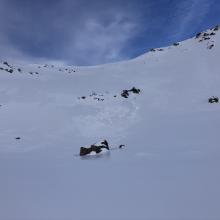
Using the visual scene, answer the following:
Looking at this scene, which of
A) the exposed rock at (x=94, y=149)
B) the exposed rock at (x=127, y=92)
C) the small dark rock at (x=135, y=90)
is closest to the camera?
the exposed rock at (x=94, y=149)

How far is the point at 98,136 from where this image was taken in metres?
22.7

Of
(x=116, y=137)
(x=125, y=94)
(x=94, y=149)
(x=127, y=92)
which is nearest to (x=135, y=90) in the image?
(x=127, y=92)

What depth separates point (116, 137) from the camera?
21922 mm

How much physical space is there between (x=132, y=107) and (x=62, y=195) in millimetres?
21760

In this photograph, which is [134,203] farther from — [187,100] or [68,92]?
[68,92]

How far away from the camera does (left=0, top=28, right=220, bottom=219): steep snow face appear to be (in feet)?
26.3

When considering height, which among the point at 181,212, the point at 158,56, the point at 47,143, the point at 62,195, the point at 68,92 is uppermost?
the point at 158,56

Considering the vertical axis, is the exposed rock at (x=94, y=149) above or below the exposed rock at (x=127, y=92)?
below

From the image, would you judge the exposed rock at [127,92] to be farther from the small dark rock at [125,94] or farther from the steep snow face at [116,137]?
the steep snow face at [116,137]

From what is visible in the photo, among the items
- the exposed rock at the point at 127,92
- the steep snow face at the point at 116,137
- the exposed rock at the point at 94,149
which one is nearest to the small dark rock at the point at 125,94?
the exposed rock at the point at 127,92

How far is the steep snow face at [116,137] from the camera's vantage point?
26.3ft

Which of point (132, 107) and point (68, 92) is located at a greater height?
point (68, 92)

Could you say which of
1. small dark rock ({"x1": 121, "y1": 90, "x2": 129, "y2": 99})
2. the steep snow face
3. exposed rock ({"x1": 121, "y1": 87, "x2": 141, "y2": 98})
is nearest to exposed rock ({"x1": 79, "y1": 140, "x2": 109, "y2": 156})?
the steep snow face

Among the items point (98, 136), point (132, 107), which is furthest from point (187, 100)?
point (98, 136)
